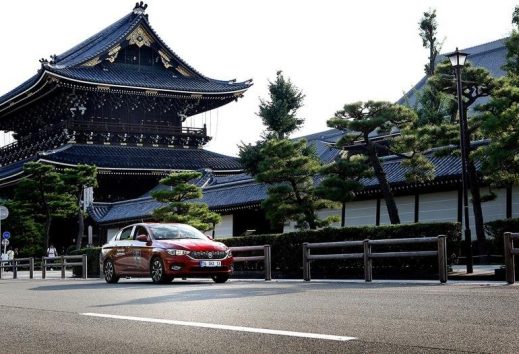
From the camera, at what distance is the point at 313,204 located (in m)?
25.5

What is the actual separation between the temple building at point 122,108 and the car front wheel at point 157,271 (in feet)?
96.3

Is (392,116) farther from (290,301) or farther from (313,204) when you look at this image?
(290,301)

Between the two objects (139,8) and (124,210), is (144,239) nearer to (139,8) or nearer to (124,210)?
(124,210)

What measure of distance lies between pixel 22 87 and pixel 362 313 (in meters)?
47.1

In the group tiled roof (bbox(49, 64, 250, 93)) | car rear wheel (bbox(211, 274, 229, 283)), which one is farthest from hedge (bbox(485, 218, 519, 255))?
tiled roof (bbox(49, 64, 250, 93))

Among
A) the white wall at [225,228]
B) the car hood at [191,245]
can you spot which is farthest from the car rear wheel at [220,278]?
the white wall at [225,228]

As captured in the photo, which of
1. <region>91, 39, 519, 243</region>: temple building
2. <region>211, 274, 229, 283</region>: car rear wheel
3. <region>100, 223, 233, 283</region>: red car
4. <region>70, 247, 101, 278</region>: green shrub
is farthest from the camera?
<region>70, 247, 101, 278</region>: green shrub

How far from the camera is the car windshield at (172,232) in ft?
61.5

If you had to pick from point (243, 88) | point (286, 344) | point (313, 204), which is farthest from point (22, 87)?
point (286, 344)

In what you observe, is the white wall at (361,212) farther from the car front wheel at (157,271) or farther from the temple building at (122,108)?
the temple building at (122,108)

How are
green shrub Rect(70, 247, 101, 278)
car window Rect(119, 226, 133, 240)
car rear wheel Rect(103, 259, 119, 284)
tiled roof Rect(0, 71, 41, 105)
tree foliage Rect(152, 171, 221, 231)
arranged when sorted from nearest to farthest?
car window Rect(119, 226, 133, 240)
car rear wheel Rect(103, 259, 119, 284)
green shrub Rect(70, 247, 101, 278)
tree foliage Rect(152, 171, 221, 231)
tiled roof Rect(0, 71, 41, 105)

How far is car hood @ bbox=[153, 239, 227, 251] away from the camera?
696 inches

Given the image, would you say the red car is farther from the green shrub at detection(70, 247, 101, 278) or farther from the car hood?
the green shrub at detection(70, 247, 101, 278)

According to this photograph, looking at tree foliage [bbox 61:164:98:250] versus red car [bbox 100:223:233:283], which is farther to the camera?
tree foliage [bbox 61:164:98:250]
